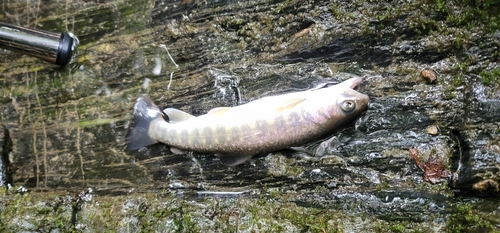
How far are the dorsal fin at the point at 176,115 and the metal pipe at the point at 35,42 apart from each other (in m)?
1.34

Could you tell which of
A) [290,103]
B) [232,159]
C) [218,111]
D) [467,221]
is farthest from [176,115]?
[467,221]

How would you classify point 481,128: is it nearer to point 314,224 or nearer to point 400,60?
point 400,60

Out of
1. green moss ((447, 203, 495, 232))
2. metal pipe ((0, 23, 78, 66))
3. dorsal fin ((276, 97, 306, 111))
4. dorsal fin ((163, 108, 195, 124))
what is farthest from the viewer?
metal pipe ((0, 23, 78, 66))

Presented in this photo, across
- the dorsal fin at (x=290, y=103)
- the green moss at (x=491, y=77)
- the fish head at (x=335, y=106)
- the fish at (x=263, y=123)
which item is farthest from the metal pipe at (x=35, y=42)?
the green moss at (x=491, y=77)

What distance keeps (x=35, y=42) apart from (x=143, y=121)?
1.42m

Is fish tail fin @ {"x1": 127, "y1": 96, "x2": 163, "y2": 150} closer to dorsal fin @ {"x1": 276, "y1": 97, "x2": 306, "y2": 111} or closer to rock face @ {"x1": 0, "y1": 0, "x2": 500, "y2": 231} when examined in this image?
rock face @ {"x1": 0, "y1": 0, "x2": 500, "y2": 231}

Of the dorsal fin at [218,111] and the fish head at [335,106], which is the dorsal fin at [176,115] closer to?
the dorsal fin at [218,111]

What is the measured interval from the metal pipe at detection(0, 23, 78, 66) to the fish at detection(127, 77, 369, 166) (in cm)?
132

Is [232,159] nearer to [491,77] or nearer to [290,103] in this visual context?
[290,103]

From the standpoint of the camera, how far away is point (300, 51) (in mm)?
3859

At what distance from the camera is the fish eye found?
3.32m

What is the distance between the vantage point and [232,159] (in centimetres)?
377

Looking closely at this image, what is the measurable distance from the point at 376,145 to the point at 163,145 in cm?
198

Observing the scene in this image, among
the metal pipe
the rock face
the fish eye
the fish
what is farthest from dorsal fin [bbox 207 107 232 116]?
the metal pipe
